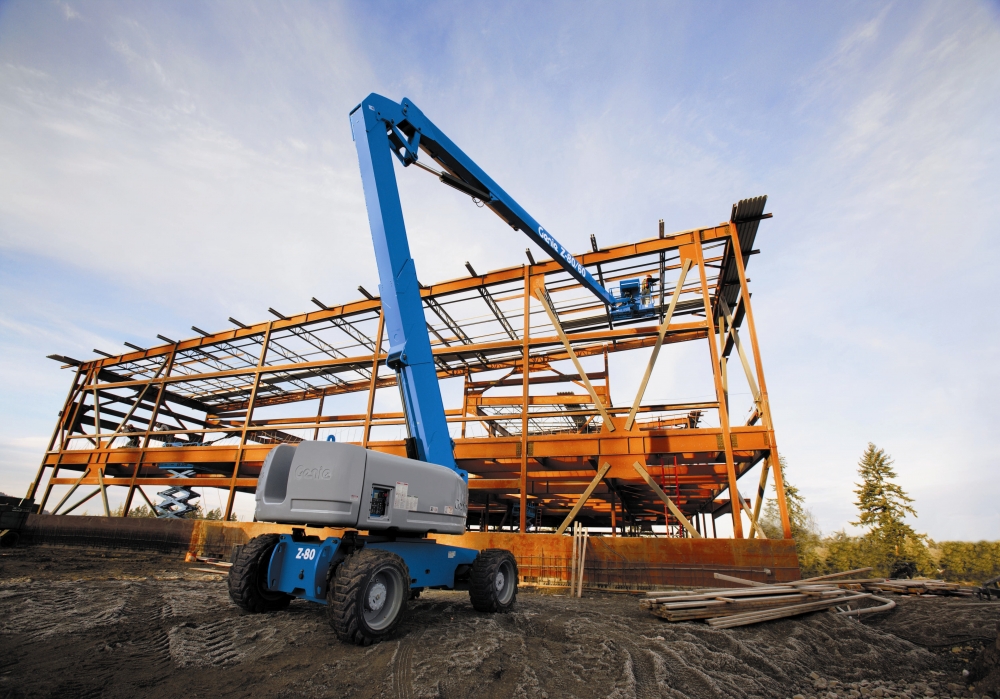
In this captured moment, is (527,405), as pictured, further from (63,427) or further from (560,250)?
(63,427)

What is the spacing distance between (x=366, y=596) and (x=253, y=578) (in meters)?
1.99

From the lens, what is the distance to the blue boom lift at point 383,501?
5.64m

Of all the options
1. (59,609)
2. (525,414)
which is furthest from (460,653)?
(525,414)

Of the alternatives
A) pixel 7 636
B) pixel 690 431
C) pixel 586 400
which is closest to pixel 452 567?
pixel 7 636

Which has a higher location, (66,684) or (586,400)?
(586,400)

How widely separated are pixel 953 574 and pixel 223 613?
1217 inches

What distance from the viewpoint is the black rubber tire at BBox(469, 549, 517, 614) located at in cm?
735

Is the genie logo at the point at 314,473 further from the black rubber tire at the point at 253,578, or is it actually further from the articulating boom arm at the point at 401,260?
the articulating boom arm at the point at 401,260

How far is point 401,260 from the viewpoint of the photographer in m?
8.19

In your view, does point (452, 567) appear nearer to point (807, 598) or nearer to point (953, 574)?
point (807, 598)

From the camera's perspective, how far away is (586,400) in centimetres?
1864

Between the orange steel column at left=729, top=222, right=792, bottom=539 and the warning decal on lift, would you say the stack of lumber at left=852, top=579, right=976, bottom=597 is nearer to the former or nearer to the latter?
the orange steel column at left=729, top=222, right=792, bottom=539

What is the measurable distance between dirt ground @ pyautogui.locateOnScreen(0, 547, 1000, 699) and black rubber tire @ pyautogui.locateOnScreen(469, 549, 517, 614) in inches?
11.6

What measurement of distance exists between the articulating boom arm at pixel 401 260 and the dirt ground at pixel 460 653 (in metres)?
2.85
